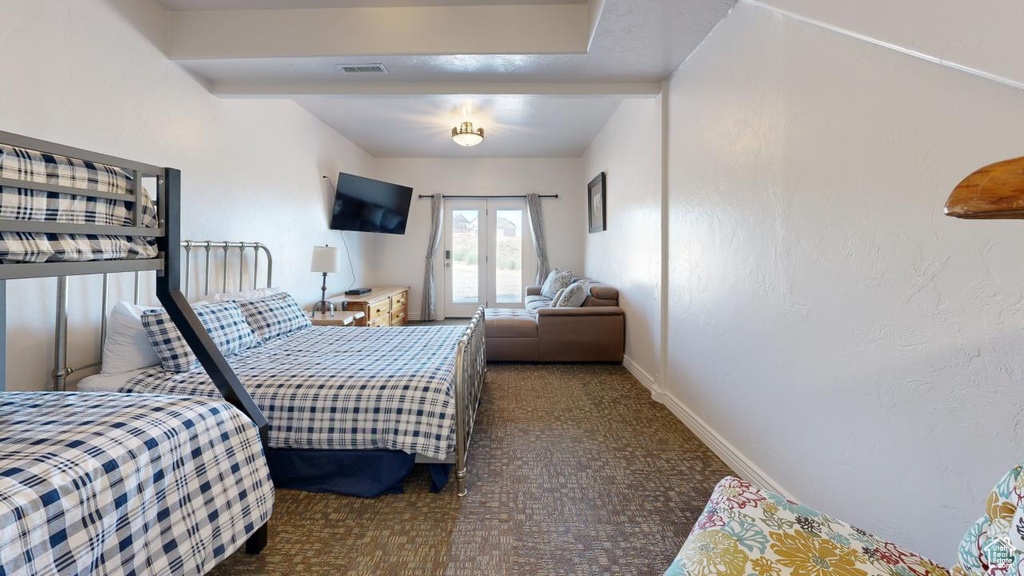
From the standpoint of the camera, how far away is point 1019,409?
0.97 metres

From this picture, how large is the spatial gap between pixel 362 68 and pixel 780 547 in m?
3.22

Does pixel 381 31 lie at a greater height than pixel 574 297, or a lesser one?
greater

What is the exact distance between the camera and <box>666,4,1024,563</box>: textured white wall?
1.04m

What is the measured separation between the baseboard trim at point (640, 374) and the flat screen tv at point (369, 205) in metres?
3.58

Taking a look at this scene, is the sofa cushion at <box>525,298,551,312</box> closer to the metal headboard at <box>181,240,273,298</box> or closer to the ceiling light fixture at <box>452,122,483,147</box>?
the ceiling light fixture at <box>452,122,483,147</box>

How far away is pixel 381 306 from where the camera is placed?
4.90 m

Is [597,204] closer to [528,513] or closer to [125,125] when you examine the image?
[528,513]

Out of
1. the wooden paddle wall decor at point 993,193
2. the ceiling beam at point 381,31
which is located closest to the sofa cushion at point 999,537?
the wooden paddle wall decor at point 993,193

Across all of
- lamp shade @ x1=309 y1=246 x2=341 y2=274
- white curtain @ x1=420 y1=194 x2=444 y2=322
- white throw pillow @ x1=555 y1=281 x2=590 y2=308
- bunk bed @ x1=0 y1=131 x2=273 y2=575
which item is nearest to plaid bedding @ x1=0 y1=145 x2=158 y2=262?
bunk bed @ x1=0 y1=131 x2=273 y2=575

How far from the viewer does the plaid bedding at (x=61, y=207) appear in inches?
40.8

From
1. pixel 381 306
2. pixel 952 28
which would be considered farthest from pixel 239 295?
pixel 952 28

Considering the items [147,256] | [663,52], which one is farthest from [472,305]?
[147,256]

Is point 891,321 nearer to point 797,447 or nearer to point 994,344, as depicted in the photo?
point 994,344

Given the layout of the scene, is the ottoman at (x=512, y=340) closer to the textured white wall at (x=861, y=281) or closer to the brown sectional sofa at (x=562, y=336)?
the brown sectional sofa at (x=562, y=336)
